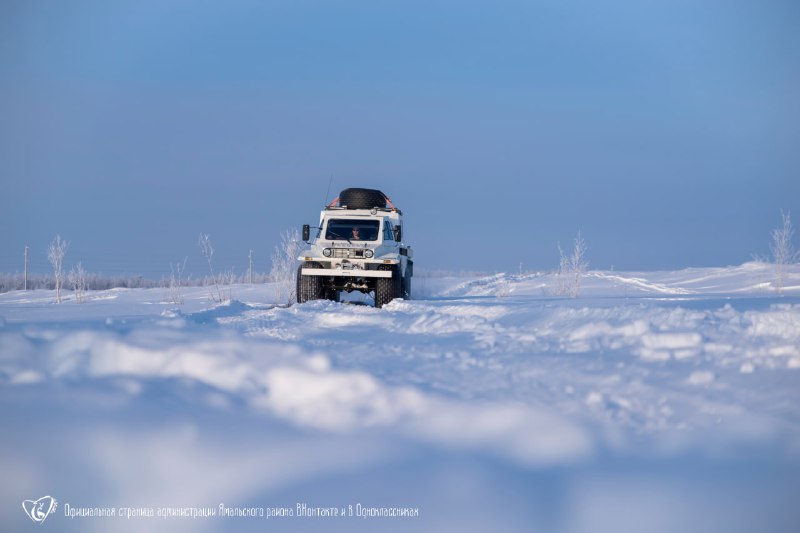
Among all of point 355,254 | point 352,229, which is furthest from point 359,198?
point 355,254

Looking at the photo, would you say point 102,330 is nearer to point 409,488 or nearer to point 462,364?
point 462,364

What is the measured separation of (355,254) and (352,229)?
73cm

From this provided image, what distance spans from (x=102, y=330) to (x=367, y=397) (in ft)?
7.89

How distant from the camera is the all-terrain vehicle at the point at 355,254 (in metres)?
13.3

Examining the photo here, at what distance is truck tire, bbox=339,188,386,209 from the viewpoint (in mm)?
14883

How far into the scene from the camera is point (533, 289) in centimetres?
2123

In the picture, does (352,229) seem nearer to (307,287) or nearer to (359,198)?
(359,198)

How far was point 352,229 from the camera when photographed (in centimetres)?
1412

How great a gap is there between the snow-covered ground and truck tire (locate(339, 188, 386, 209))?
8769mm

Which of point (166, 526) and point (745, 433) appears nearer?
point (166, 526)

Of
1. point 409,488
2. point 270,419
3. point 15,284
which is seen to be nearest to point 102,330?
point 270,419

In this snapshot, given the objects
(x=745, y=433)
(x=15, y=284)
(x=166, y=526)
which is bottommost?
(x=15, y=284)

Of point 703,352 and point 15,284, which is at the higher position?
point 703,352

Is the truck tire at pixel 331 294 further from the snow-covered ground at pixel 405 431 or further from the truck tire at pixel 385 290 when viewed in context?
the snow-covered ground at pixel 405 431
